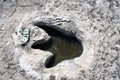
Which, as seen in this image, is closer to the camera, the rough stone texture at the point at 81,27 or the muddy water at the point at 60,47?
the rough stone texture at the point at 81,27

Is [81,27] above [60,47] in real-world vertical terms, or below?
above

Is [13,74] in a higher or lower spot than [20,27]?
lower

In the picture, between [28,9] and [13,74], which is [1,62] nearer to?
[13,74]

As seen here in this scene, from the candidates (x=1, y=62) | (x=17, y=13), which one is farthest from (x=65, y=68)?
(x=17, y=13)

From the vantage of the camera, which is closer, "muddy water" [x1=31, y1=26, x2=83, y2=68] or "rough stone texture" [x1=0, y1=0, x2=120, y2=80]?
"rough stone texture" [x1=0, y1=0, x2=120, y2=80]
